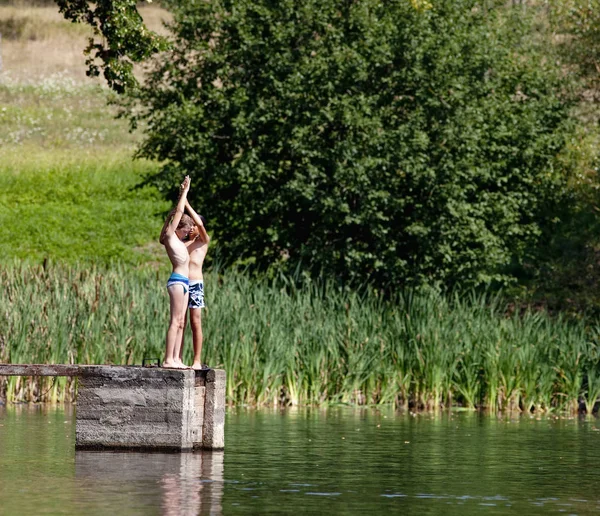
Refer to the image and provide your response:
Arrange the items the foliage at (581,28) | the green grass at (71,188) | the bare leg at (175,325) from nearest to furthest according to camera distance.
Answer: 1. the bare leg at (175,325)
2. the foliage at (581,28)
3. the green grass at (71,188)

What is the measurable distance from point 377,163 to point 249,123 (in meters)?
3.36

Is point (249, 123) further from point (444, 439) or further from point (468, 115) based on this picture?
point (444, 439)

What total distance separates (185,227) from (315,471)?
11.0ft

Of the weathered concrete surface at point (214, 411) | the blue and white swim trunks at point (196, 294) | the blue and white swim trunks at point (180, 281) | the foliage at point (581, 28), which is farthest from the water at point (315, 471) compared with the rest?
the foliage at point (581, 28)

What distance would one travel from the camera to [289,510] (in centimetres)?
1066

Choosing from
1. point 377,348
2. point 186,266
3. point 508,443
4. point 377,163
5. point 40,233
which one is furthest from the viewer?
point 40,233

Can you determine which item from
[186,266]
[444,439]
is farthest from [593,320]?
[186,266]

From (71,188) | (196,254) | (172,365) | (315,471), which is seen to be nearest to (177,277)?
(196,254)

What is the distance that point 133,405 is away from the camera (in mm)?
14586

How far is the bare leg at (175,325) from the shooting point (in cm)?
1506

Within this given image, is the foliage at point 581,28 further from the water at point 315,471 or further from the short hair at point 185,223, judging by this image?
the short hair at point 185,223

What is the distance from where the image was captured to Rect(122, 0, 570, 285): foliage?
3073cm

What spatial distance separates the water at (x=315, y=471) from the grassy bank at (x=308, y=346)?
7.96 ft

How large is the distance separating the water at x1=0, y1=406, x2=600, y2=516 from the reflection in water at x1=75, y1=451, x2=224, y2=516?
0.01 m
